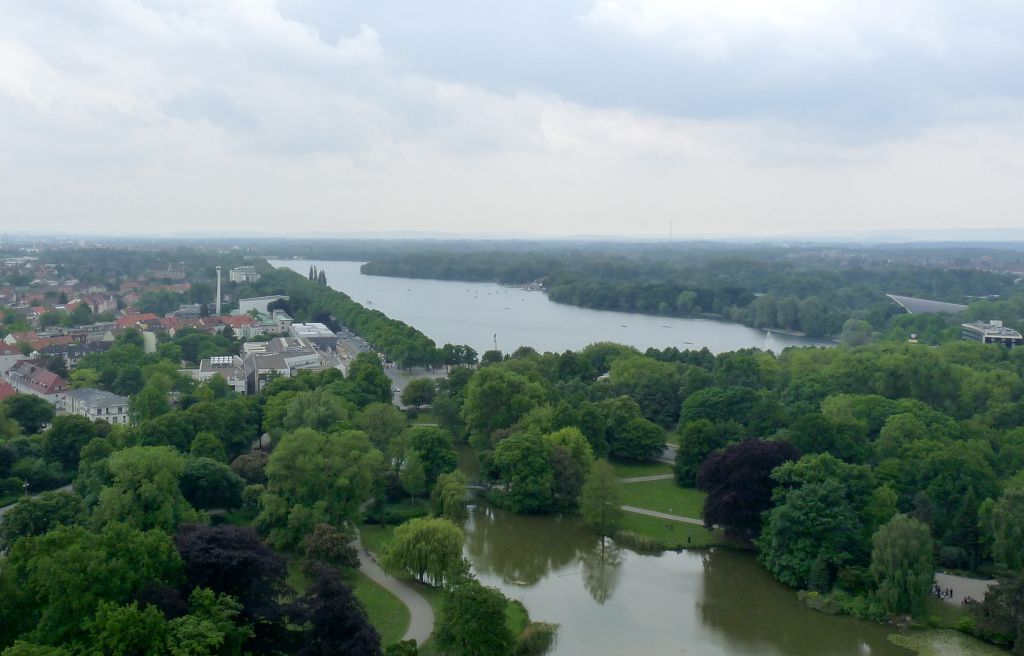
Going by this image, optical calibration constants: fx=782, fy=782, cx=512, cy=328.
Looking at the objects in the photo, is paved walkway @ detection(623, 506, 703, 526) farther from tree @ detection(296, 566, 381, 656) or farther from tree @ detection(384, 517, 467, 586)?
tree @ detection(296, 566, 381, 656)

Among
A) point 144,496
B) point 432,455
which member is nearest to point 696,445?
point 432,455

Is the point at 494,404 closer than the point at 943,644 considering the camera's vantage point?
No

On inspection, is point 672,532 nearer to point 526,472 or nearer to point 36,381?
point 526,472

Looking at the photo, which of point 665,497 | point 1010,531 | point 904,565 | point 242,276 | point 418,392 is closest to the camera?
point 904,565

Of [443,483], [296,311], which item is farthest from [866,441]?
[296,311]

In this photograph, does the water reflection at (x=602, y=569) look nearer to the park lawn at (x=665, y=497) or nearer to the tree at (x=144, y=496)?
the park lawn at (x=665, y=497)

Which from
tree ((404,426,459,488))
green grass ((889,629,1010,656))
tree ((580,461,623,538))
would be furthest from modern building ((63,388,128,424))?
green grass ((889,629,1010,656))

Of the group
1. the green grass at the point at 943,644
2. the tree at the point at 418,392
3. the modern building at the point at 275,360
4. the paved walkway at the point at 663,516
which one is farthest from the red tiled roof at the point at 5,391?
the green grass at the point at 943,644
